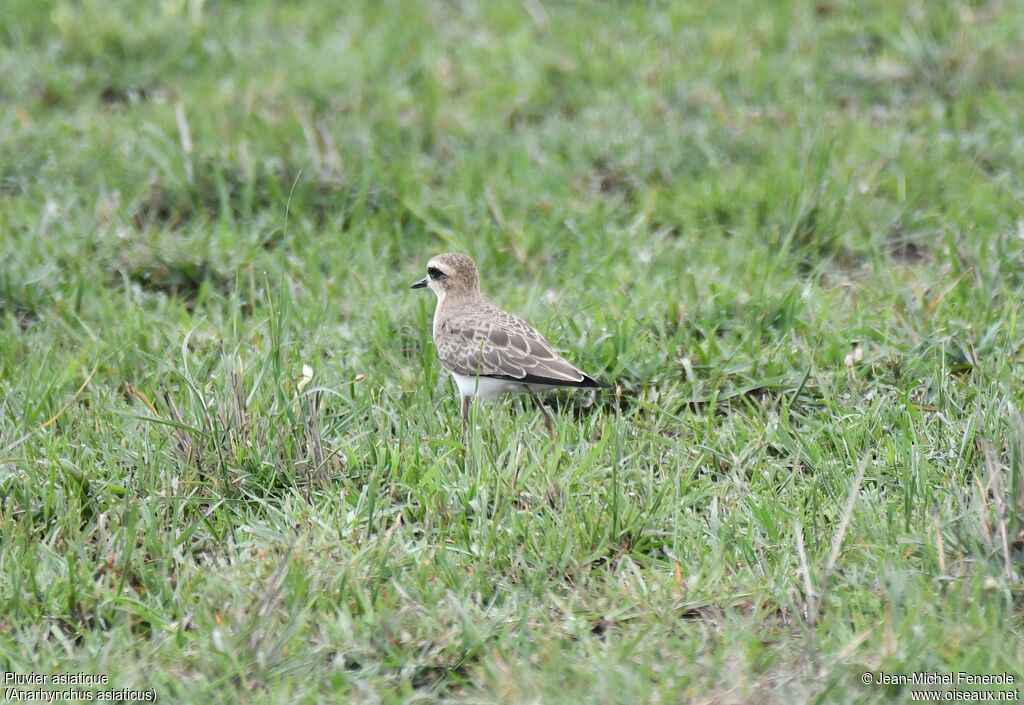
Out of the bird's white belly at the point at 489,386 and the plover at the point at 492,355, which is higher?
the plover at the point at 492,355

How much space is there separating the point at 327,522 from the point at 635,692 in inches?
53.1

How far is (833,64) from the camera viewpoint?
340 inches

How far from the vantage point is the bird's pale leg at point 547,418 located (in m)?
5.13

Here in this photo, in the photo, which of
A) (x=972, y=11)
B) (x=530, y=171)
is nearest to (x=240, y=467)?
(x=530, y=171)

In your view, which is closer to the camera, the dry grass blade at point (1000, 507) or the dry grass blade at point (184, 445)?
the dry grass blade at point (1000, 507)

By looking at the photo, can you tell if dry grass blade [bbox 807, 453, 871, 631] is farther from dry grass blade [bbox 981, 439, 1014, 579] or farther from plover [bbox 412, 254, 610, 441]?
plover [bbox 412, 254, 610, 441]

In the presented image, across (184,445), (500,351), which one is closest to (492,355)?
(500,351)

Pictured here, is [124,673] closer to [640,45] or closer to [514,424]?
[514,424]
